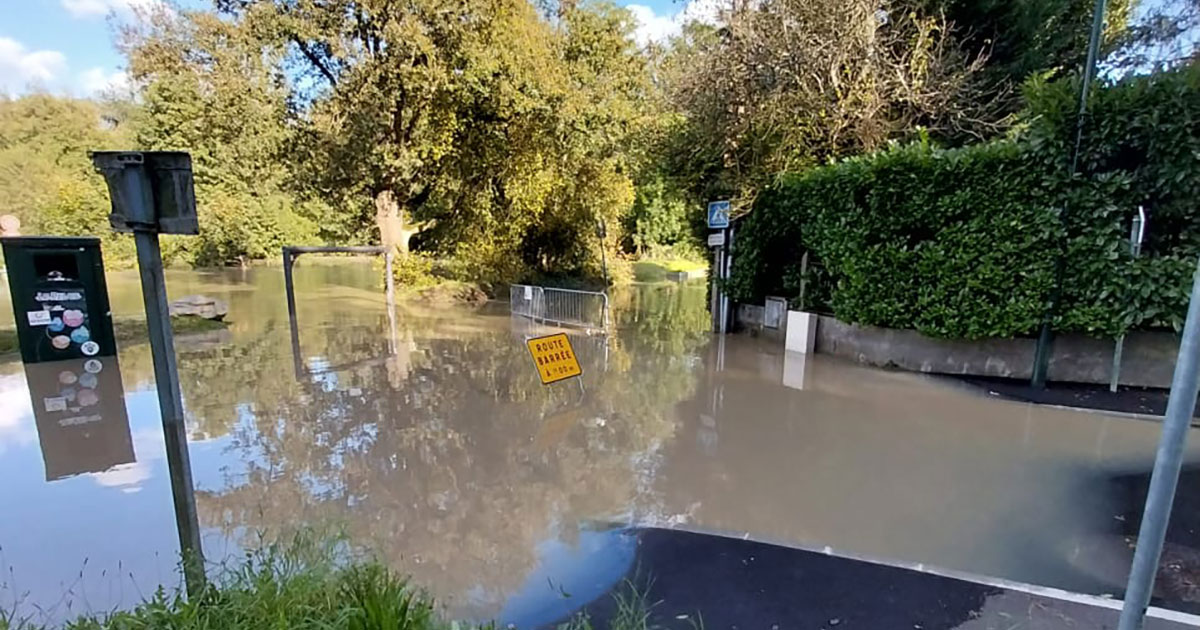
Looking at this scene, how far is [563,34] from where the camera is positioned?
14.4 m

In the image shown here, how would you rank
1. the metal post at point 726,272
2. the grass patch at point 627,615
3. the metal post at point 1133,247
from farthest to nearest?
the metal post at point 726,272
the metal post at point 1133,247
the grass patch at point 627,615

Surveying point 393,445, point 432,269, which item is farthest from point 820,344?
point 432,269

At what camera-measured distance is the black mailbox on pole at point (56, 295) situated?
21.3ft

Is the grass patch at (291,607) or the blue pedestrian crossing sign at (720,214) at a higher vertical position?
the blue pedestrian crossing sign at (720,214)

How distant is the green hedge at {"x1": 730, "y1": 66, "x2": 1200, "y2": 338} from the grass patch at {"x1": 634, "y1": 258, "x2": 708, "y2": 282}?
16833 millimetres

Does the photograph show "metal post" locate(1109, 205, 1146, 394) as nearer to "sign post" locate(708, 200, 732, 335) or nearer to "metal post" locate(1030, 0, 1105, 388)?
"metal post" locate(1030, 0, 1105, 388)

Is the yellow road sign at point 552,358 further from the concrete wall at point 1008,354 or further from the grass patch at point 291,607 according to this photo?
the concrete wall at point 1008,354

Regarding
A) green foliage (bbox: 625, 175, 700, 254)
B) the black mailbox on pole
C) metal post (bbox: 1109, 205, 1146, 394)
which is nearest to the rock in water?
the black mailbox on pole

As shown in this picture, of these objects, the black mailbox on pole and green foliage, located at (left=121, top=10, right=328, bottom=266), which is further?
green foliage, located at (left=121, top=10, right=328, bottom=266)

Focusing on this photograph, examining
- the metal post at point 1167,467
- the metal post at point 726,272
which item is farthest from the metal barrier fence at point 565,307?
the metal post at point 1167,467

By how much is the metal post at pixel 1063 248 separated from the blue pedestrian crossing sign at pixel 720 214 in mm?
4391

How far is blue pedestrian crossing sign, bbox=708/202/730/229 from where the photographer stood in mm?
9266

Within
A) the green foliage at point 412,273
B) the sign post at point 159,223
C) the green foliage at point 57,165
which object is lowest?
the green foliage at point 412,273

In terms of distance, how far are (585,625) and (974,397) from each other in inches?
224
